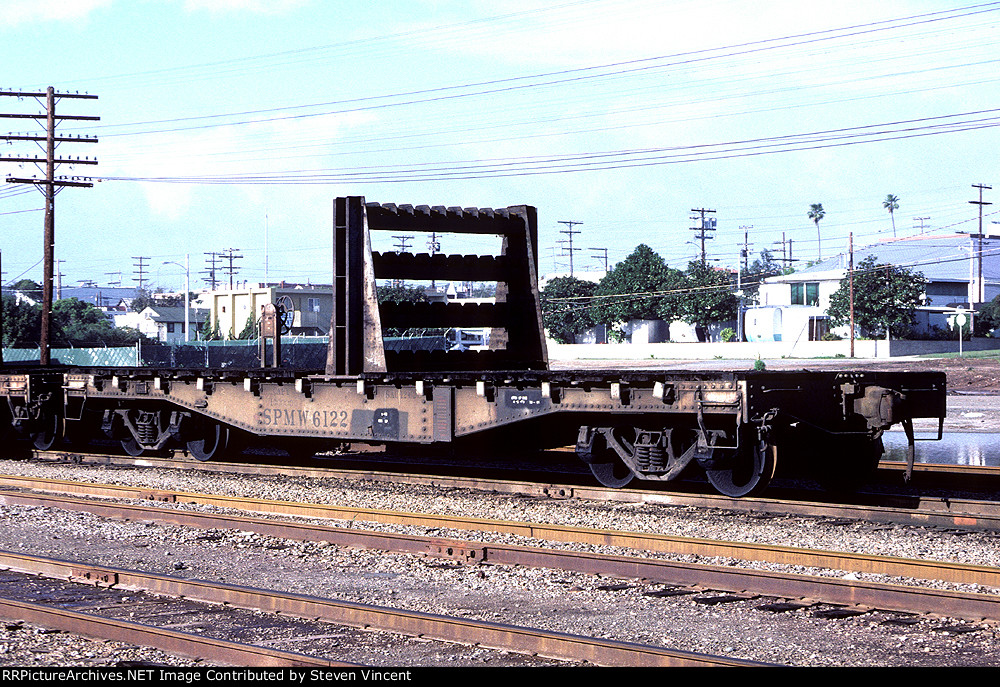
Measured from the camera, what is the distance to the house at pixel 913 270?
82.3 meters

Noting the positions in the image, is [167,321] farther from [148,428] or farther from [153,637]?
[153,637]

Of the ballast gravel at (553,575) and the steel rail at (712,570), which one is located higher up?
the steel rail at (712,570)

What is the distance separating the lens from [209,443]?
1669 cm

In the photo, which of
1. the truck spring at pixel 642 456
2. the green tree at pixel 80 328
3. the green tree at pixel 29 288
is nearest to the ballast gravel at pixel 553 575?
the truck spring at pixel 642 456

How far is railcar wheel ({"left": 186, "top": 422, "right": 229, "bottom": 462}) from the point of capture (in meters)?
16.5

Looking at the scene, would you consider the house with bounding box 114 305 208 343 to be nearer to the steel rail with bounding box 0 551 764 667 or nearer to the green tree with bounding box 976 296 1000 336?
the green tree with bounding box 976 296 1000 336

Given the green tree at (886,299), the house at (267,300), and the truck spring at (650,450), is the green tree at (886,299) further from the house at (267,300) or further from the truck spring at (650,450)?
the truck spring at (650,450)

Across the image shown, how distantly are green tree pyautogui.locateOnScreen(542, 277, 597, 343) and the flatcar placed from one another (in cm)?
8052

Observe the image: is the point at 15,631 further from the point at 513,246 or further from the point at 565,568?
the point at 513,246

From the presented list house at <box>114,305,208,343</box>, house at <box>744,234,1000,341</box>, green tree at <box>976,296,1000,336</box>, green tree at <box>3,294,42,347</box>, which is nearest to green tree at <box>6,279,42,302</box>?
house at <box>114,305,208,343</box>

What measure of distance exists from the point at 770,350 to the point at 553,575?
6943 cm

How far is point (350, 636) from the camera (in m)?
6.49

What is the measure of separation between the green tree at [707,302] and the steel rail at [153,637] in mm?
84642

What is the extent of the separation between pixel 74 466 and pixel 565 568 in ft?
36.1
